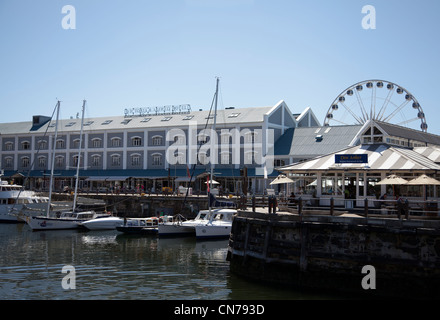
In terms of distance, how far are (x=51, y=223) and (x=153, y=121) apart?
31393mm

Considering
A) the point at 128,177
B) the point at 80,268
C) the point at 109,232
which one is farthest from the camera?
the point at 128,177

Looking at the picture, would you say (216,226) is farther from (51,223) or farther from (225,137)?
(225,137)

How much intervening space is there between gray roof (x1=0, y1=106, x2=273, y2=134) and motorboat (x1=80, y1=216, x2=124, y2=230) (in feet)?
71.5

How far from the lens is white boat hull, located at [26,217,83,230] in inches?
2004

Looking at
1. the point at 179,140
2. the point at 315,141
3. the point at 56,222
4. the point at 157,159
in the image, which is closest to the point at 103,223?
the point at 56,222

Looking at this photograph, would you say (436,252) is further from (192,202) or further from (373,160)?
(192,202)

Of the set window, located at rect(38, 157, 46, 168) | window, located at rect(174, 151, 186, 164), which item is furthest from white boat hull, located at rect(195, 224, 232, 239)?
window, located at rect(38, 157, 46, 168)

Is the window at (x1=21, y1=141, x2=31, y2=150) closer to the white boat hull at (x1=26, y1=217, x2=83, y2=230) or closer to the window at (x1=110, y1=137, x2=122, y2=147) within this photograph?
the window at (x1=110, y1=137, x2=122, y2=147)

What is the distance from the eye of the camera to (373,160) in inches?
1170

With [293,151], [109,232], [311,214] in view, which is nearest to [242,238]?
[311,214]

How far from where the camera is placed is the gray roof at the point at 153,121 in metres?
72.1

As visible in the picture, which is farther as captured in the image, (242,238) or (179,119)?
(179,119)

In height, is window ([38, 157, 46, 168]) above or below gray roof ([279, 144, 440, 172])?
above

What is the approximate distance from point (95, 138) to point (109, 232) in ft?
111
